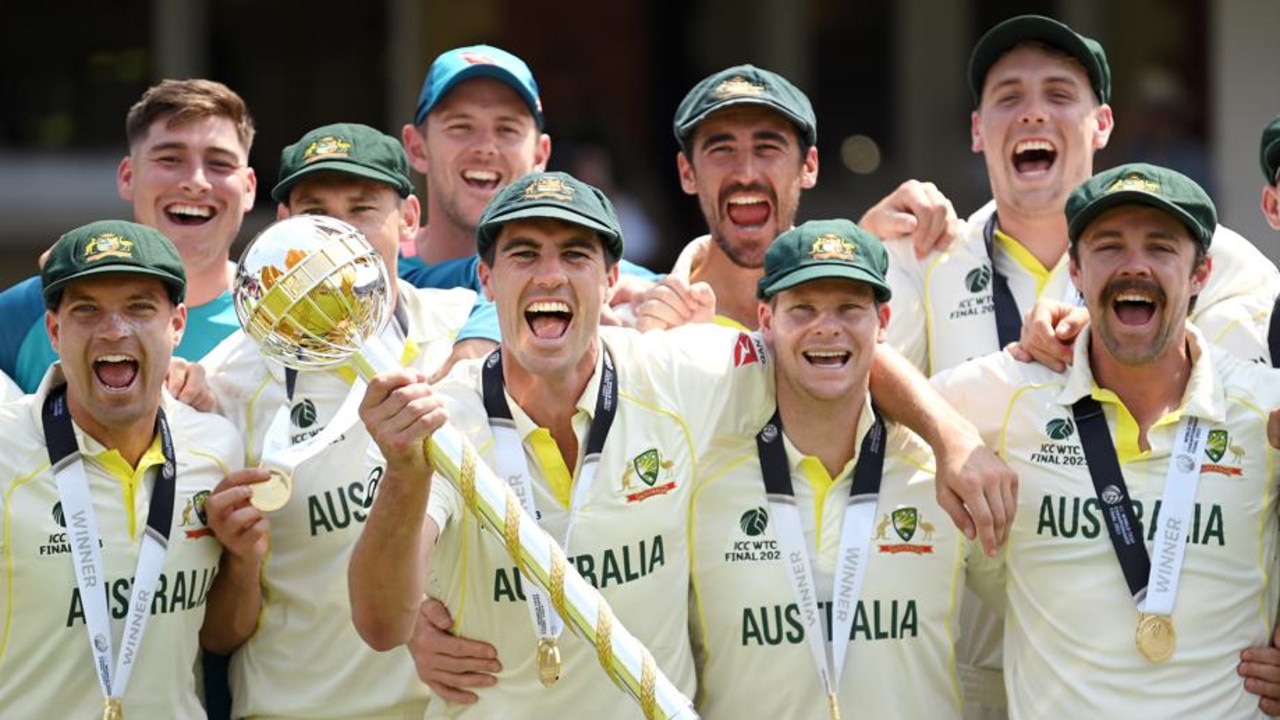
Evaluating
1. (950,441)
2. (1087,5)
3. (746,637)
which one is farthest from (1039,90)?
(1087,5)

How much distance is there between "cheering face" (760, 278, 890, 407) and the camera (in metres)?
4.63

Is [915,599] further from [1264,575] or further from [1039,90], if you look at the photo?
[1039,90]

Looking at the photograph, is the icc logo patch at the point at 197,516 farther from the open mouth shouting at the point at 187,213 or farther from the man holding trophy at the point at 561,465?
the open mouth shouting at the point at 187,213

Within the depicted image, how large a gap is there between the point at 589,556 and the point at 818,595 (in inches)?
20.8

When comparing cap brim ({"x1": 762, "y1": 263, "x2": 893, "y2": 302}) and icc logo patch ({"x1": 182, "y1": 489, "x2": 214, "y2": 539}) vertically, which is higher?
cap brim ({"x1": 762, "y1": 263, "x2": 893, "y2": 302})

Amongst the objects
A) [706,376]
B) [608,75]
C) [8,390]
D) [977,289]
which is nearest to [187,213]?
[8,390]

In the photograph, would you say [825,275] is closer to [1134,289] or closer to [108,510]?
[1134,289]

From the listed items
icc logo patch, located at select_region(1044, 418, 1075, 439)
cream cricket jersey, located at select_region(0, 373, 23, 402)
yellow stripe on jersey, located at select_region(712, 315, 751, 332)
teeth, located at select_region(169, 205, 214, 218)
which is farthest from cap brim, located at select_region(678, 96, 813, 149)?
cream cricket jersey, located at select_region(0, 373, 23, 402)

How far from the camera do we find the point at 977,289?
17.4 ft

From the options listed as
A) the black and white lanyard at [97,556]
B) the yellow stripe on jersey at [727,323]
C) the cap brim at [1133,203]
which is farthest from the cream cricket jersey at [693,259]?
the black and white lanyard at [97,556]

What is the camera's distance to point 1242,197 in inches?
402

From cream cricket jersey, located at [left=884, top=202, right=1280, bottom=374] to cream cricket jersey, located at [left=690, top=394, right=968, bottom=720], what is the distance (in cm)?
61

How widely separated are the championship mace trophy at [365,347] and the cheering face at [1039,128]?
183cm

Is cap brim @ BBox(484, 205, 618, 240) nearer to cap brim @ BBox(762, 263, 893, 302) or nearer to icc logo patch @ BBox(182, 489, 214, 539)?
cap brim @ BBox(762, 263, 893, 302)
